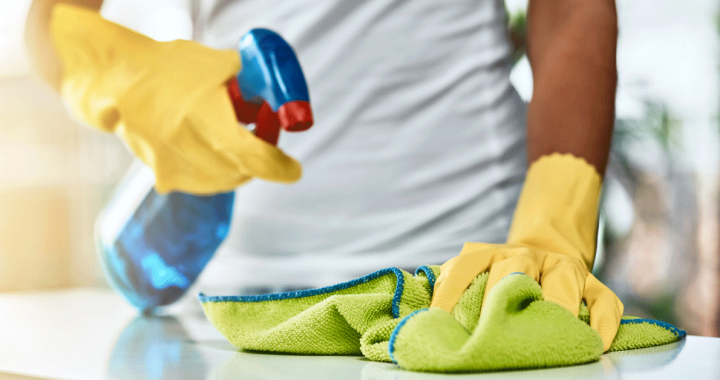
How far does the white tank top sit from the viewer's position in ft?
2.27

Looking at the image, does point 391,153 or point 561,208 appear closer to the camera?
point 561,208

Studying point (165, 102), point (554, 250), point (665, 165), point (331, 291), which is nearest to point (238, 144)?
point (165, 102)

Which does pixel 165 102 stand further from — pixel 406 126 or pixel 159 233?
pixel 406 126

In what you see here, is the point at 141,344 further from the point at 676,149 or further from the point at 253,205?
the point at 676,149

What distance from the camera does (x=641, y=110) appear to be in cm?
107

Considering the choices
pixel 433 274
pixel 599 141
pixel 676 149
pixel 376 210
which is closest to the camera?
pixel 433 274

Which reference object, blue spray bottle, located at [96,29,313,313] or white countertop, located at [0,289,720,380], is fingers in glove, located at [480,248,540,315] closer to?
Result: white countertop, located at [0,289,720,380]

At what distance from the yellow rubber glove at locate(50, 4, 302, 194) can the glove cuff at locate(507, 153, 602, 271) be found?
0.78ft

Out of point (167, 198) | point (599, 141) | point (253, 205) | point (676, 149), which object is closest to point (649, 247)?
point (676, 149)

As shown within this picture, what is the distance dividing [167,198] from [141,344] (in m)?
0.20

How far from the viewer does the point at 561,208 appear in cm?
55

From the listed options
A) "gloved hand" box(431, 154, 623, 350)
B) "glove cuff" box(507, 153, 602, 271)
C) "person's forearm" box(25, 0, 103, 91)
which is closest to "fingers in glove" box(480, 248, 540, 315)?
"gloved hand" box(431, 154, 623, 350)

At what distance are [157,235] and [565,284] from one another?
42cm

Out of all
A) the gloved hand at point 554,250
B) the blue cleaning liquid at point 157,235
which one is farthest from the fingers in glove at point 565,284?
the blue cleaning liquid at point 157,235
